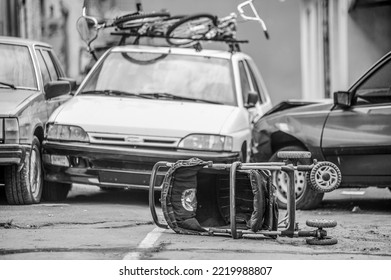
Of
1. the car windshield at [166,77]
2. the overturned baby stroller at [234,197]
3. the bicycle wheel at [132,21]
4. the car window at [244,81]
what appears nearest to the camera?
the overturned baby stroller at [234,197]

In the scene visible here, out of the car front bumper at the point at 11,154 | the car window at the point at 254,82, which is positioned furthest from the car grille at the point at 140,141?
the car window at the point at 254,82

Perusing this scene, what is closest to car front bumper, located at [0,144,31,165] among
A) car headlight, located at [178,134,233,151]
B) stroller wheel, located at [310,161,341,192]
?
car headlight, located at [178,134,233,151]

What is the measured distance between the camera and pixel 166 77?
11.4 metres

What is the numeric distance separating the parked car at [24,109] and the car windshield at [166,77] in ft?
1.48

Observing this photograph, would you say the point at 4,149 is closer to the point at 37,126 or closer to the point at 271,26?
the point at 37,126

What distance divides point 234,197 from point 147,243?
2.23 ft

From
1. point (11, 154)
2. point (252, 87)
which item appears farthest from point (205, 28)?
point (11, 154)

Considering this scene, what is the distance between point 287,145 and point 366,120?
92 cm

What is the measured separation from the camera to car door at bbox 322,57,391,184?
1018 centimetres

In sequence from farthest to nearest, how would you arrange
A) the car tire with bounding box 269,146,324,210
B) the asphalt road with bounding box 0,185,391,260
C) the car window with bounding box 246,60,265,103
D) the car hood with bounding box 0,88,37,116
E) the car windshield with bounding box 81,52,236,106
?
the car window with bounding box 246,60,265,103 < the car windshield with bounding box 81,52,236,106 < the car tire with bounding box 269,146,324,210 < the car hood with bounding box 0,88,37,116 < the asphalt road with bounding box 0,185,391,260

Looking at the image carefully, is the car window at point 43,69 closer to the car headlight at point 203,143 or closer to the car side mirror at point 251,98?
the car headlight at point 203,143

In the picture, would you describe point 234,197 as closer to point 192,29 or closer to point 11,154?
point 11,154

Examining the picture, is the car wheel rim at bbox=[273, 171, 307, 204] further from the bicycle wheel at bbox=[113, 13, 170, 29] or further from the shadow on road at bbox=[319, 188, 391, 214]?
the bicycle wheel at bbox=[113, 13, 170, 29]

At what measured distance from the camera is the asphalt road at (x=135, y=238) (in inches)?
302
